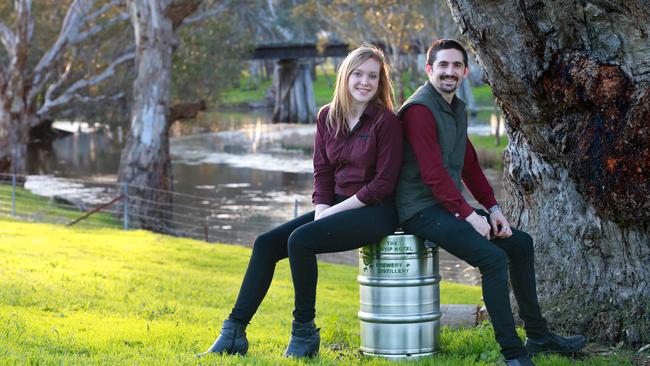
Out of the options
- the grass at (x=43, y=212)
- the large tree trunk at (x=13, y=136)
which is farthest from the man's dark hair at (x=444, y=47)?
the large tree trunk at (x=13, y=136)

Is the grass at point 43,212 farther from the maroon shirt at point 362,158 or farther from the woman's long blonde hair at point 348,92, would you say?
the woman's long blonde hair at point 348,92

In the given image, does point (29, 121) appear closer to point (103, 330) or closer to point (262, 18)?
point (103, 330)

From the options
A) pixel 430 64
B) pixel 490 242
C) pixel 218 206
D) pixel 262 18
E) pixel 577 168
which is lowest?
pixel 218 206

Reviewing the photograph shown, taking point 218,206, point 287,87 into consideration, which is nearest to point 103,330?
point 218,206

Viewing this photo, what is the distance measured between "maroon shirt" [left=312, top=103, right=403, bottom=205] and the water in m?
9.93

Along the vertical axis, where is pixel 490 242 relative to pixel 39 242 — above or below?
above

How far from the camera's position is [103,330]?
682 centimetres

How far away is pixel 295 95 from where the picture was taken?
6384 cm

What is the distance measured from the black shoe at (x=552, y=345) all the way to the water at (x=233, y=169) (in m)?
9.60

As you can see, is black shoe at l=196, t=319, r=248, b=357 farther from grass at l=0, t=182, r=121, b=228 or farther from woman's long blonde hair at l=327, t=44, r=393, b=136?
grass at l=0, t=182, r=121, b=228

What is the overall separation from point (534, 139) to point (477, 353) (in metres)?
1.27

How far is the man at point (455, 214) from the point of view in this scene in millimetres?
4996

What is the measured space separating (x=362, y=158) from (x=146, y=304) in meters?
4.11

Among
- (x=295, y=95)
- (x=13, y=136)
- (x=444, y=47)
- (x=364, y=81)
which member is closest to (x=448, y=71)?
(x=444, y=47)
